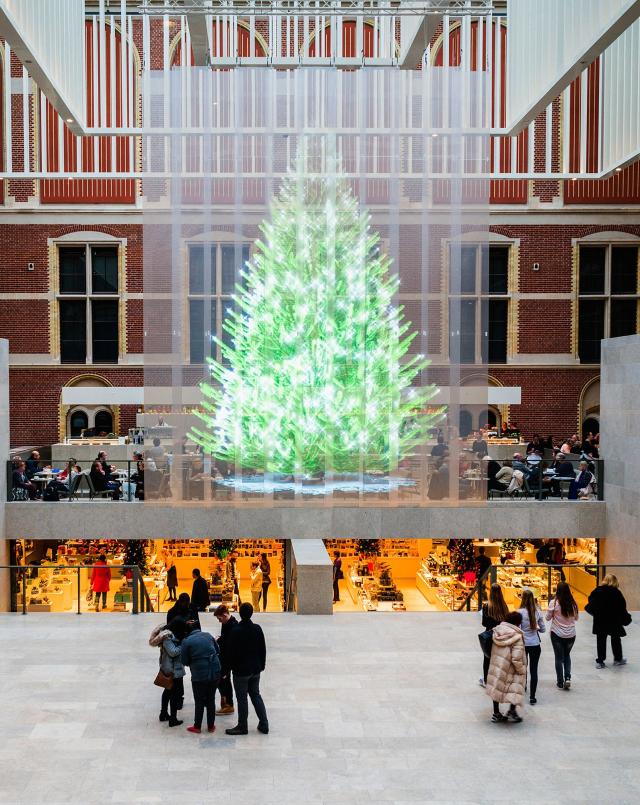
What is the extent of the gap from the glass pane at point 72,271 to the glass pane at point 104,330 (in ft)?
2.49

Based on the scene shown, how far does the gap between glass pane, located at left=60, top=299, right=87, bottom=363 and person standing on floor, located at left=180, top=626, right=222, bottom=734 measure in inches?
839

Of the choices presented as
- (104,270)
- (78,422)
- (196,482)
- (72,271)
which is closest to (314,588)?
(196,482)

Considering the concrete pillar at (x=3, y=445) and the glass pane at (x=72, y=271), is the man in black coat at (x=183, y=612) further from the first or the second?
the glass pane at (x=72, y=271)

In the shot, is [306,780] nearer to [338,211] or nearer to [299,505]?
[299,505]

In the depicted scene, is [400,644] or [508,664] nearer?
[508,664]

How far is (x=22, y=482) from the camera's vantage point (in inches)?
690

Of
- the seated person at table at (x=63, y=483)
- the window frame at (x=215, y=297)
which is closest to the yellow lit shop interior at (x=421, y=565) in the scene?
the window frame at (x=215, y=297)

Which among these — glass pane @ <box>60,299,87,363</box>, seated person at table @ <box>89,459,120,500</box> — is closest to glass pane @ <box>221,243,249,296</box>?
seated person at table @ <box>89,459,120,500</box>

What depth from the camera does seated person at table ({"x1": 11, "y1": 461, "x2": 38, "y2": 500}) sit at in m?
17.5

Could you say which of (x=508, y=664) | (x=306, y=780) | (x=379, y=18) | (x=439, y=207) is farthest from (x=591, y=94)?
(x=306, y=780)

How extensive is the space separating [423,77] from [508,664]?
13.0 metres

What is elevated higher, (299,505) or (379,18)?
(379,18)

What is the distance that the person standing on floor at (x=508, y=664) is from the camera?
296 inches

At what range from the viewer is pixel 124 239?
27.1 metres
